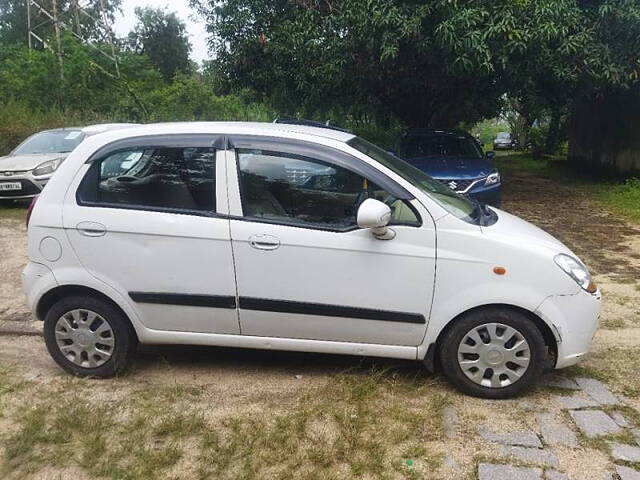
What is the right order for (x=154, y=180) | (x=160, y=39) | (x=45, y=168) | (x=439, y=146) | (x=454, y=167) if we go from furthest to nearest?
1. (x=160, y=39)
2. (x=45, y=168)
3. (x=439, y=146)
4. (x=454, y=167)
5. (x=154, y=180)

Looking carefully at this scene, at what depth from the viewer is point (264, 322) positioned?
12.2ft

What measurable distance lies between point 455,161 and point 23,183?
7.16m

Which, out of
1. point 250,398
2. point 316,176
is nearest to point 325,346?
point 250,398

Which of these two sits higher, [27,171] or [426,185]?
[426,185]

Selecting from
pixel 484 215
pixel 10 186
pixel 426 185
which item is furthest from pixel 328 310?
pixel 10 186

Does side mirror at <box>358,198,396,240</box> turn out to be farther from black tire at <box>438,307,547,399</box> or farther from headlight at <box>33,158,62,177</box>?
headlight at <box>33,158,62,177</box>

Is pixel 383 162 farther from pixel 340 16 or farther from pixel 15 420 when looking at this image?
pixel 340 16

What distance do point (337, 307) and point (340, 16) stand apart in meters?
8.57

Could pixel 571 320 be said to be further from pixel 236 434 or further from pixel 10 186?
pixel 10 186

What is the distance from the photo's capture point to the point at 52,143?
10.9m

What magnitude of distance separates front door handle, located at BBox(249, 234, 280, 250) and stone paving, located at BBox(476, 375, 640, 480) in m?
1.45

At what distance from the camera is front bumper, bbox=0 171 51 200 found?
9.81 m

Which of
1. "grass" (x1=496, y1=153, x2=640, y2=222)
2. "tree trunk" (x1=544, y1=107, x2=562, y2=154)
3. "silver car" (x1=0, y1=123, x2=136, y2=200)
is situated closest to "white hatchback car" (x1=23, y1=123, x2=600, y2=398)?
"silver car" (x1=0, y1=123, x2=136, y2=200)

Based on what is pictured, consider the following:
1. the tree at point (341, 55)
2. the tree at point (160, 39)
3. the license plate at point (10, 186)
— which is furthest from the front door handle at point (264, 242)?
the tree at point (160, 39)
